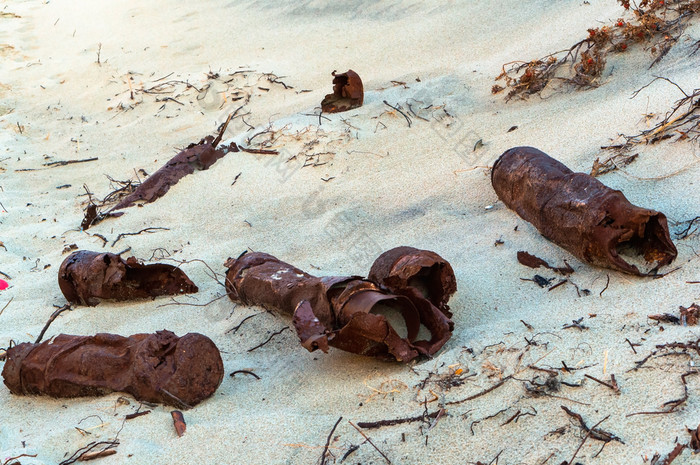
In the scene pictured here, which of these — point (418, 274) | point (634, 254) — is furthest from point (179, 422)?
point (634, 254)

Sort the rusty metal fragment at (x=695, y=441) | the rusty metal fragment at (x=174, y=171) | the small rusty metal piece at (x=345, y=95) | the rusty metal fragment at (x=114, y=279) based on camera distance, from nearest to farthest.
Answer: the rusty metal fragment at (x=695, y=441), the rusty metal fragment at (x=114, y=279), the rusty metal fragment at (x=174, y=171), the small rusty metal piece at (x=345, y=95)

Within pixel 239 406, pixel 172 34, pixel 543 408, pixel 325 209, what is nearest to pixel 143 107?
pixel 172 34

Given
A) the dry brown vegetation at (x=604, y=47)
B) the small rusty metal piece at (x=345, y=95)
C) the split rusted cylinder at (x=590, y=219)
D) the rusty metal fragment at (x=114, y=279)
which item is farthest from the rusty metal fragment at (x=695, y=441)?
the small rusty metal piece at (x=345, y=95)

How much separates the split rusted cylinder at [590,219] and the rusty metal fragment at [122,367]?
5.61ft

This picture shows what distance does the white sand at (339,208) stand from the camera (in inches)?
92.0

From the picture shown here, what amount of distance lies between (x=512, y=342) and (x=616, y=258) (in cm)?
69

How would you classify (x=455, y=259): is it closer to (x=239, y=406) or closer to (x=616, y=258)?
(x=616, y=258)

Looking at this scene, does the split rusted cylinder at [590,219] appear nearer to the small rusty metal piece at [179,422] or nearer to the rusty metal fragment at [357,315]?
the rusty metal fragment at [357,315]

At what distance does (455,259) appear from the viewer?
3588 millimetres

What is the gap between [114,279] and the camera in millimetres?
3494

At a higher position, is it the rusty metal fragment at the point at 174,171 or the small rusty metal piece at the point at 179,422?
the small rusty metal piece at the point at 179,422

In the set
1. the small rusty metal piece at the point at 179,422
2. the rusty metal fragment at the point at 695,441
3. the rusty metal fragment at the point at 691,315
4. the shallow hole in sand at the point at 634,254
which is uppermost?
the rusty metal fragment at the point at 695,441

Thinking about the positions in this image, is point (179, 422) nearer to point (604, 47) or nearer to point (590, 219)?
point (590, 219)

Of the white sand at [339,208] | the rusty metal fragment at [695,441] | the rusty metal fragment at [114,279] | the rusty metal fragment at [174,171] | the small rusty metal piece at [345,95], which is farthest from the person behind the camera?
the small rusty metal piece at [345,95]
